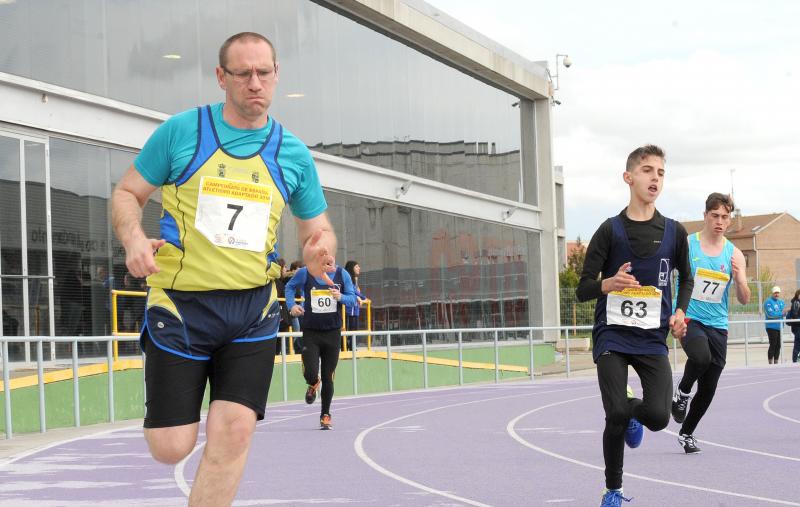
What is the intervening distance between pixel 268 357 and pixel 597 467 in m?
5.33

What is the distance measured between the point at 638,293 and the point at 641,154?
81cm

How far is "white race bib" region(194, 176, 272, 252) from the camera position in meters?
5.09

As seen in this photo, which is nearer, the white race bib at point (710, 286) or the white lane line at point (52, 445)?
the white race bib at point (710, 286)

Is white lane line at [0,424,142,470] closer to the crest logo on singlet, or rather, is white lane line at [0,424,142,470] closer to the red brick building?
the crest logo on singlet

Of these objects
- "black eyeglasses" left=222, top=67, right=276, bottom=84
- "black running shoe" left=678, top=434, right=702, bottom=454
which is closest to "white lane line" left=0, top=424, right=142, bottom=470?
"black running shoe" left=678, top=434, right=702, bottom=454

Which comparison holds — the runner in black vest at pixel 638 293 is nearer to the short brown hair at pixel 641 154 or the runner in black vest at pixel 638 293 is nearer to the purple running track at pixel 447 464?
the short brown hair at pixel 641 154

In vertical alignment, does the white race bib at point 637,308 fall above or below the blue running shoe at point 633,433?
above

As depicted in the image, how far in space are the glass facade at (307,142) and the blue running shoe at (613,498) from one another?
9.39m

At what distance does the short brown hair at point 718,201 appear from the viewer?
10.4m

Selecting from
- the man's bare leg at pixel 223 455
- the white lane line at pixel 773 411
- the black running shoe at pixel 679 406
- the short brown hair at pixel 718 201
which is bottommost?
the white lane line at pixel 773 411

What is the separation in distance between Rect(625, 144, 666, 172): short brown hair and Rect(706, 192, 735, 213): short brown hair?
2.59 meters

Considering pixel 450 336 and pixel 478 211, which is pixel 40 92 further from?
pixel 478 211

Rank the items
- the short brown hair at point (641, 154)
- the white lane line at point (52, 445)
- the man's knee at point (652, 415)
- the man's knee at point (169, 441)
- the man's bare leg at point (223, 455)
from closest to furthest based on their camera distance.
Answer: the man's bare leg at point (223, 455) < the man's knee at point (169, 441) < the man's knee at point (652, 415) < the short brown hair at point (641, 154) < the white lane line at point (52, 445)

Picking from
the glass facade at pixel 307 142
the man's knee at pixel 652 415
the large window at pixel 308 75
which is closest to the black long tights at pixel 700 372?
the man's knee at pixel 652 415
